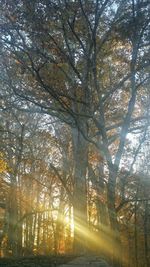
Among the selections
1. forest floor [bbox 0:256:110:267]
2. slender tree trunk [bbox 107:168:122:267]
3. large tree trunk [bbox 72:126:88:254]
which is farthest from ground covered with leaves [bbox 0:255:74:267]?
large tree trunk [bbox 72:126:88:254]

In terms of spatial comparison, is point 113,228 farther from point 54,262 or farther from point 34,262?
point 34,262

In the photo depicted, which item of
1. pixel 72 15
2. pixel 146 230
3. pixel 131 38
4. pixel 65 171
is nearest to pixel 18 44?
pixel 72 15

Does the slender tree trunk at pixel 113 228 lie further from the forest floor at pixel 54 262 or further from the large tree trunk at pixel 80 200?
the large tree trunk at pixel 80 200

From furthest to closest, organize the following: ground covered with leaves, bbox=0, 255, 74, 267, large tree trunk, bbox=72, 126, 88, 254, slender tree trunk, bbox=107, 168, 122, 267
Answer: large tree trunk, bbox=72, 126, 88, 254
slender tree trunk, bbox=107, 168, 122, 267
ground covered with leaves, bbox=0, 255, 74, 267

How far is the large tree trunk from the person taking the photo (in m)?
11.7

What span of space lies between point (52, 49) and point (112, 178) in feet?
13.5

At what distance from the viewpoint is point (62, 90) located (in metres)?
10.4

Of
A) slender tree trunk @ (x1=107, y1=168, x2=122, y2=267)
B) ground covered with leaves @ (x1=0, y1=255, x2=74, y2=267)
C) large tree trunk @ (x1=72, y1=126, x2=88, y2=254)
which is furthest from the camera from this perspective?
large tree trunk @ (x1=72, y1=126, x2=88, y2=254)

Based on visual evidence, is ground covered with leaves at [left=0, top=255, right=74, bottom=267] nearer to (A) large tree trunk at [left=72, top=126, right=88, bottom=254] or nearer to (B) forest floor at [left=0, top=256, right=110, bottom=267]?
(B) forest floor at [left=0, top=256, right=110, bottom=267]

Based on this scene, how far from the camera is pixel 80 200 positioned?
11789 mm

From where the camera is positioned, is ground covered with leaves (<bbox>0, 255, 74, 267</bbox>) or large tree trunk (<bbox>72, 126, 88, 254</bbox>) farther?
large tree trunk (<bbox>72, 126, 88, 254</bbox>)

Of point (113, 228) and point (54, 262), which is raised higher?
point (113, 228)

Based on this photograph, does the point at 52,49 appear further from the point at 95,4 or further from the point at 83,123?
the point at 83,123

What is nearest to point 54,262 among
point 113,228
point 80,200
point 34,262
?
point 34,262
